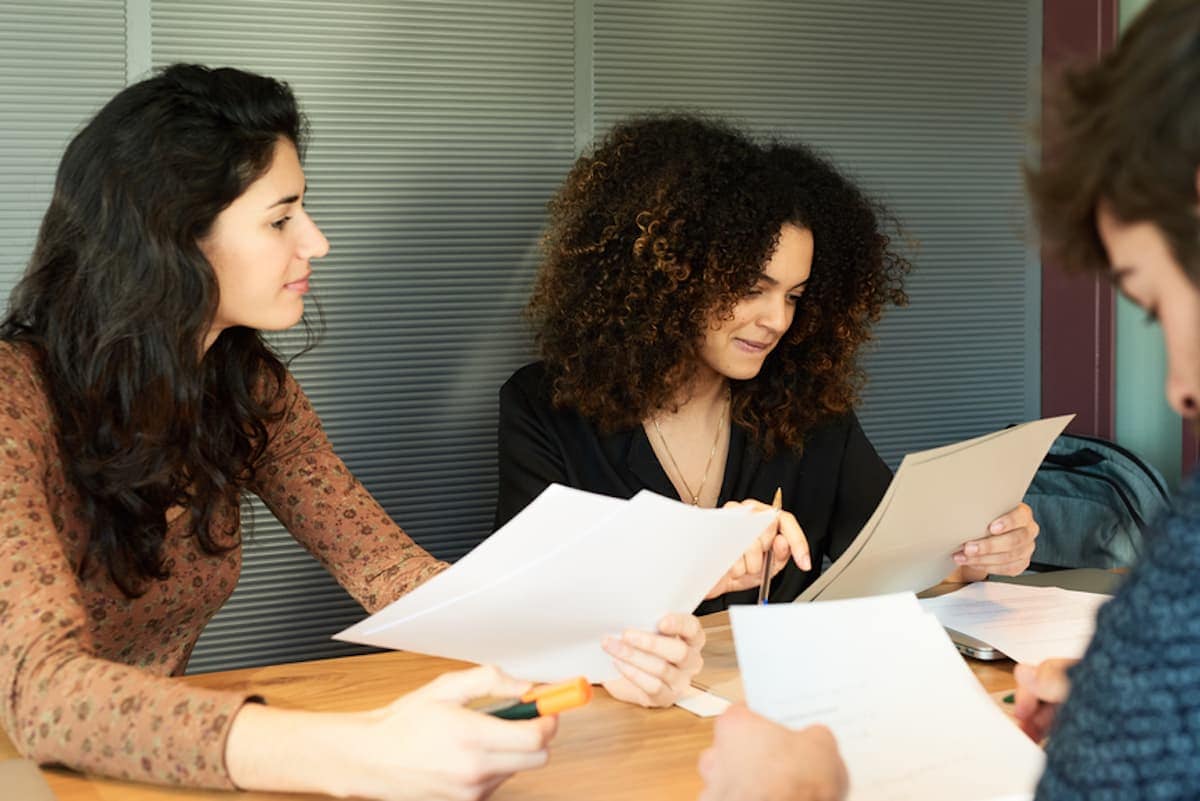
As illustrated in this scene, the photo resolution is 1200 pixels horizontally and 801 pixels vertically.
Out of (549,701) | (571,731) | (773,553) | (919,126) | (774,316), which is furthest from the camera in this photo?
(919,126)

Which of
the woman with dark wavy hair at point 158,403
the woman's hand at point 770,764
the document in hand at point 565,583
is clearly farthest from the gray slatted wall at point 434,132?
the woman's hand at point 770,764

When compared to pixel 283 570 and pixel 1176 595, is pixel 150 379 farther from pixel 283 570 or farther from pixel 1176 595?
pixel 1176 595

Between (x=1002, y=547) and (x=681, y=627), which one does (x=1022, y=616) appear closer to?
(x=1002, y=547)

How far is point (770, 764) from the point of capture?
1.02 m

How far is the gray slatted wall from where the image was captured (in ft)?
7.93

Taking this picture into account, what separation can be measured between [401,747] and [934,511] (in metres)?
0.85

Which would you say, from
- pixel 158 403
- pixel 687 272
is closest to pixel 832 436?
pixel 687 272

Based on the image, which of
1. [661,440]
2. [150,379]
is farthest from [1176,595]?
[661,440]

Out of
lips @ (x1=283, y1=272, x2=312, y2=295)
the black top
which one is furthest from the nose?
lips @ (x1=283, y1=272, x2=312, y2=295)

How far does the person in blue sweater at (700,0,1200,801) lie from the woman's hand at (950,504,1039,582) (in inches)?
40.0

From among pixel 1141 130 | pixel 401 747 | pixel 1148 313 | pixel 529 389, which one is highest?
pixel 1141 130

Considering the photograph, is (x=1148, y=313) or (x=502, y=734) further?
(x=502, y=734)

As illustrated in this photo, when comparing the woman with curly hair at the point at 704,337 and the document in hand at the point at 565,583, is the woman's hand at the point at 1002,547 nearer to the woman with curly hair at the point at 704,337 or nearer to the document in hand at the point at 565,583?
the woman with curly hair at the point at 704,337

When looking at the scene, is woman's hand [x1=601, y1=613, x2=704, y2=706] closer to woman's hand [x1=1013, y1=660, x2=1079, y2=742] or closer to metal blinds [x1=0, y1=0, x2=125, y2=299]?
woman's hand [x1=1013, y1=660, x2=1079, y2=742]
